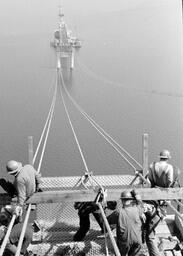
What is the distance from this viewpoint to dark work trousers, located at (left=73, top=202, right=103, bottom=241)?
4.94 metres

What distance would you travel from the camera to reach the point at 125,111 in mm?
33344

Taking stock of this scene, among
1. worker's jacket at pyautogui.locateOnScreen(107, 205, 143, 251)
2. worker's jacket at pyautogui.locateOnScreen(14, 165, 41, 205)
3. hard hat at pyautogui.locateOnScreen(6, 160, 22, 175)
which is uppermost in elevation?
hard hat at pyautogui.locateOnScreen(6, 160, 22, 175)

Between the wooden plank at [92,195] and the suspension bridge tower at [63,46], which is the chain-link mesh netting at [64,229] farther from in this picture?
the suspension bridge tower at [63,46]

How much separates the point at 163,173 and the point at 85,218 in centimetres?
127

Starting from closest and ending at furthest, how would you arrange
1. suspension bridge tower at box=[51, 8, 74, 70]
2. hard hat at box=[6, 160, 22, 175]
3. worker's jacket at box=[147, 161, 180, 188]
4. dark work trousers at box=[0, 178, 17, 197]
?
hard hat at box=[6, 160, 22, 175], worker's jacket at box=[147, 161, 180, 188], dark work trousers at box=[0, 178, 17, 197], suspension bridge tower at box=[51, 8, 74, 70]

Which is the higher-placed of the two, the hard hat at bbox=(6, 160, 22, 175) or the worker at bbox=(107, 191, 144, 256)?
the hard hat at bbox=(6, 160, 22, 175)

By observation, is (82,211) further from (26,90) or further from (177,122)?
(26,90)

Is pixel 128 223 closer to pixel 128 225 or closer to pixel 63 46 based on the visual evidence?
pixel 128 225

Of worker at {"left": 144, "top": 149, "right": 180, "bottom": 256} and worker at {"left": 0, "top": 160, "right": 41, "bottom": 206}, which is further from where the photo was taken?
worker at {"left": 144, "top": 149, "right": 180, "bottom": 256}

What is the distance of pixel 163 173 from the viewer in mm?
4605

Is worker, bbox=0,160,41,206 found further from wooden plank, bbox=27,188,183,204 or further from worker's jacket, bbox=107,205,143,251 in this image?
worker's jacket, bbox=107,205,143,251

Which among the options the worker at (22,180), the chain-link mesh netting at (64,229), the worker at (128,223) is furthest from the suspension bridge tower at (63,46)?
the worker at (128,223)

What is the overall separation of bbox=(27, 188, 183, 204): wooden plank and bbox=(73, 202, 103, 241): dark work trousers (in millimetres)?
434

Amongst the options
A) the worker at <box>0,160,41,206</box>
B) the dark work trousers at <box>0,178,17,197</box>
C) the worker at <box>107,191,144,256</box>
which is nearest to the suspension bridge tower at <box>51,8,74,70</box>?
the dark work trousers at <box>0,178,17,197</box>
